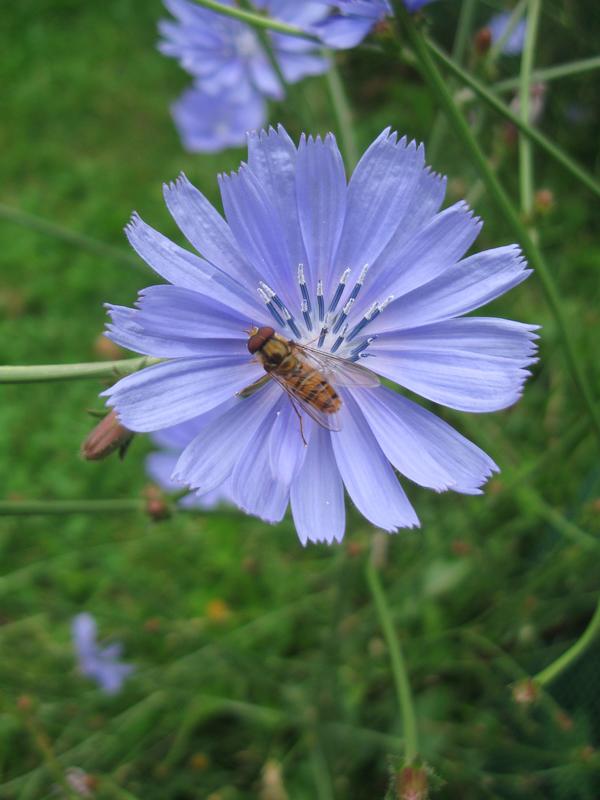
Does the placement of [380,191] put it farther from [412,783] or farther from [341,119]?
[412,783]

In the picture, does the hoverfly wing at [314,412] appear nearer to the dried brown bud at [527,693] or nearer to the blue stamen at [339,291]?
the blue stamen at [339,291]

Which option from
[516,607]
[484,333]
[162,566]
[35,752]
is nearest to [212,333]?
[484,333]

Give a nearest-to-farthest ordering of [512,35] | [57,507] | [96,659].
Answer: [57,507]
[512,35]
[96,659]

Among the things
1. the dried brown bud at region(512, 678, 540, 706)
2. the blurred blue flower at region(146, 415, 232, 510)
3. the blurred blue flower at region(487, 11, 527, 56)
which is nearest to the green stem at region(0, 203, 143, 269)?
the blurred blue flower at region(146, 415, 232, 510)

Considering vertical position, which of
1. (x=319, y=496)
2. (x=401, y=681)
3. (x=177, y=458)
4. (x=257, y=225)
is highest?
(x=257, y=225)

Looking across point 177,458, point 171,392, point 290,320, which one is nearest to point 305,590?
point 177,458

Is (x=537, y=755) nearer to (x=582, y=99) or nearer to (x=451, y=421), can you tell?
(x=451, y=421)

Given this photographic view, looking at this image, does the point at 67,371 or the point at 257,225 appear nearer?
the point at 67,371

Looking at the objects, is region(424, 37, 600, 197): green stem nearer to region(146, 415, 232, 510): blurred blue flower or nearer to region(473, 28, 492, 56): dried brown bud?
region(473, 28, 492, 56): dried brown bud
